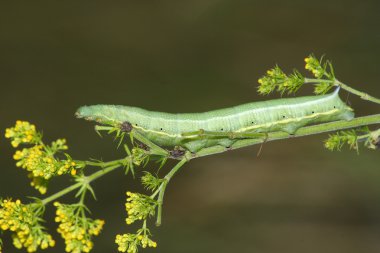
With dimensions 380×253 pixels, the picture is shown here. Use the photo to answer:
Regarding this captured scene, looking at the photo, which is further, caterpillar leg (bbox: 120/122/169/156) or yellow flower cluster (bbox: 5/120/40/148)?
yellow flower cluster (bbox: 5/120/40/148)

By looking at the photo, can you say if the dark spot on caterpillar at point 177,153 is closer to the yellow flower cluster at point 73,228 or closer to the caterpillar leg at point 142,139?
the caterpillar leg at point 142,139

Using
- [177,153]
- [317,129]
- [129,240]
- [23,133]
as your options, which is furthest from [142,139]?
[317,129]

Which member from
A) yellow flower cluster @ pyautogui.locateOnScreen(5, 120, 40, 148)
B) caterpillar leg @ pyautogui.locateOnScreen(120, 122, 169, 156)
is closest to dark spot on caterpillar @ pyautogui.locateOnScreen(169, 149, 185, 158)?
caterpillar leg @ pyautogui.locateOnScreen(120, 122, 169, 156)

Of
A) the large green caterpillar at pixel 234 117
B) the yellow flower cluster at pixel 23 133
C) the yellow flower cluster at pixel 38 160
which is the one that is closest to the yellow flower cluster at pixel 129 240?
the yellow flower cluster at pixel 38 160

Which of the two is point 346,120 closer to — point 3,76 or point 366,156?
point 366,156

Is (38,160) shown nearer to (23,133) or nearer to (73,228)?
(23,133)

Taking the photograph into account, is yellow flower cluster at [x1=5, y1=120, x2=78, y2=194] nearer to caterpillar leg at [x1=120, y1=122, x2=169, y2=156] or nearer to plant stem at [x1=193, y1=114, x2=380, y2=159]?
caterpillar leg at [x1=120, y1=122, x2=169, y2=156]
